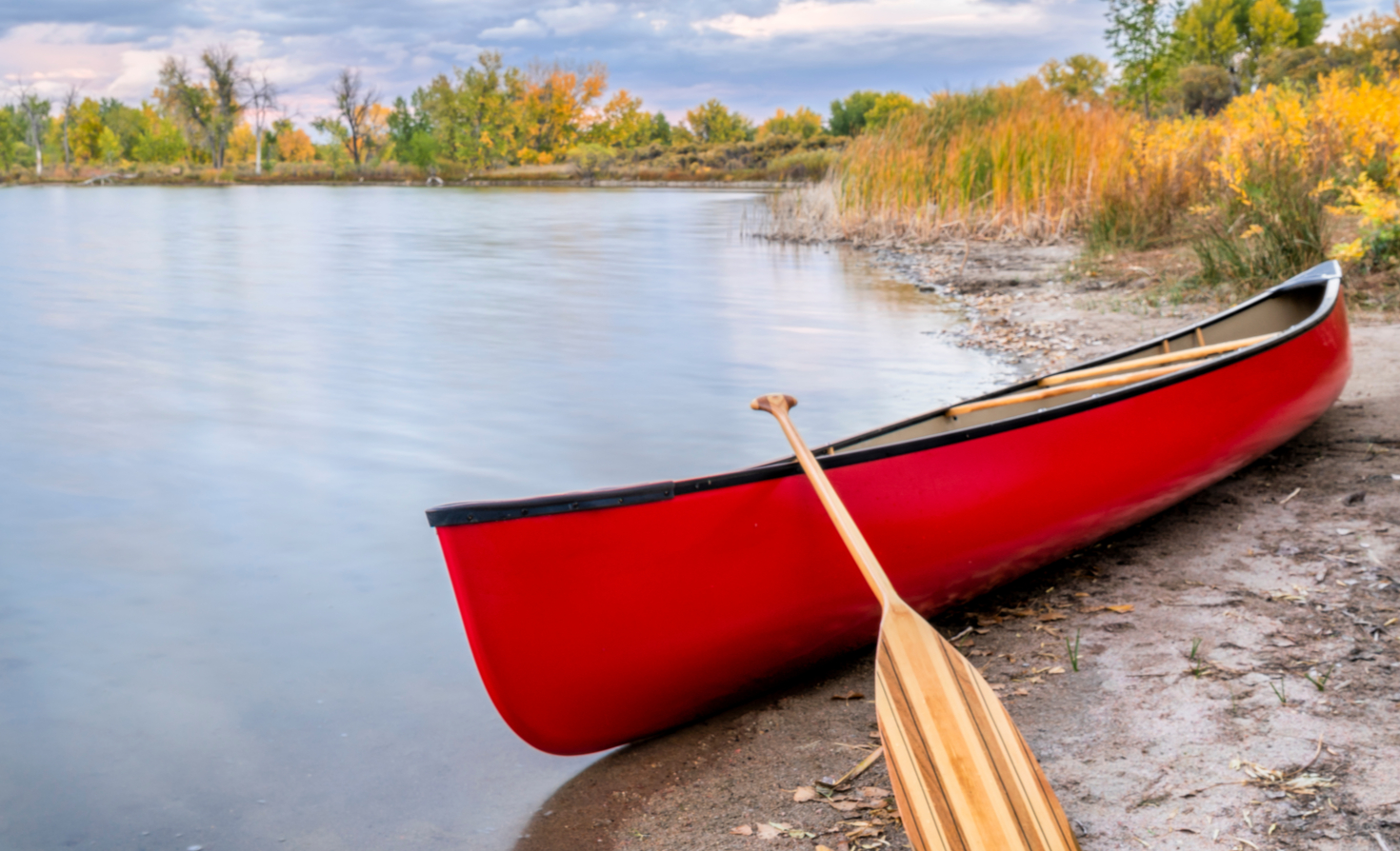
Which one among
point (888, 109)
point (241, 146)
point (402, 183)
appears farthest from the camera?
point (241, 146)

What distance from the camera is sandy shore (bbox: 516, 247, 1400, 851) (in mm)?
1935

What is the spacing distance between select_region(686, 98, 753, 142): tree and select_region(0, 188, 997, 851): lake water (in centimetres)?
6567

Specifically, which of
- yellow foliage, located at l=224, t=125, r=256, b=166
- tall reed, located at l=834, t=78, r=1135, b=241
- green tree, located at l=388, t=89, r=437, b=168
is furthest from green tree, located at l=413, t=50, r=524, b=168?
tall reed, located at l=834, t=78, r=1135, b=241

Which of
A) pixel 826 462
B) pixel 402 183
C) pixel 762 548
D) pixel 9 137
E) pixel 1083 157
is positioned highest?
pixel 9 137

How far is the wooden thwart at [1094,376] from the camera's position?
11.5 ft

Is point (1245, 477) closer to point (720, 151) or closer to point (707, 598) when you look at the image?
point (707, 598)

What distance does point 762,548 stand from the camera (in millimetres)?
2346

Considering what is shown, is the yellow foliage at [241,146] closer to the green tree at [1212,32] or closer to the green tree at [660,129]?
the green tree at [660,129]

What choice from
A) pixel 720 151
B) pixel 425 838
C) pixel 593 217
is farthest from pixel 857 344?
pixel 720 151

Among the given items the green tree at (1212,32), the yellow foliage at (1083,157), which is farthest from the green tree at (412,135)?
the yellow foliage at (1083,157)

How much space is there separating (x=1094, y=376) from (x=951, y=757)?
2452mm

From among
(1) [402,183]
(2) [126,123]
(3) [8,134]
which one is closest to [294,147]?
(2) [126,123]

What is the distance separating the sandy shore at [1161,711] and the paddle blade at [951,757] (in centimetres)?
17

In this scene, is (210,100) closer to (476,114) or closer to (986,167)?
(476,114)
